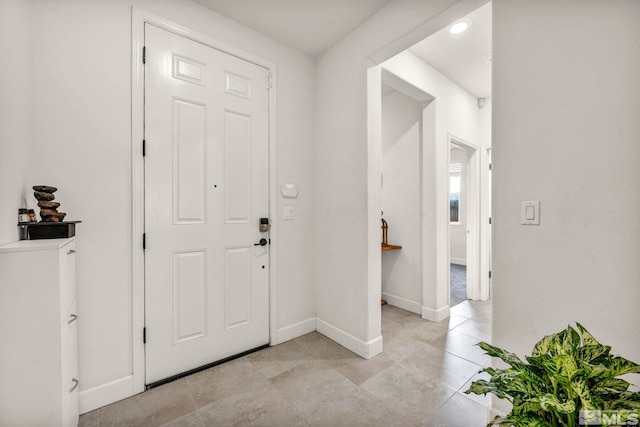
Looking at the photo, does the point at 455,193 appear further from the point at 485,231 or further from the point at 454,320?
the point at 454,320

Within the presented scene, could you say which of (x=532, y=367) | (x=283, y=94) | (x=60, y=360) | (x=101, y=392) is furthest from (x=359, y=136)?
(x=101, y=392)

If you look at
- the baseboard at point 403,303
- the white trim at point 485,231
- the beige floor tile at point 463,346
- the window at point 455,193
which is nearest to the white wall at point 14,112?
the beige floor tile at point 463,346

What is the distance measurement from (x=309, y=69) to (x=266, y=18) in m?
0.62

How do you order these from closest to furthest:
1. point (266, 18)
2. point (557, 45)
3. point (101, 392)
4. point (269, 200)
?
1. point (557, 45)
2. point (101, 392)
3. point (266, 18)
4. point (269, 200)

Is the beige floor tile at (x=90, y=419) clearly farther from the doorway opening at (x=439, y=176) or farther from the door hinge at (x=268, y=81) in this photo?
the door hinge at (x=268, y=81)

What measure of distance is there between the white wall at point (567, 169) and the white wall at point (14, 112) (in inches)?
92.0

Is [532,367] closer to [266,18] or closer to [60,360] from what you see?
[60,360]

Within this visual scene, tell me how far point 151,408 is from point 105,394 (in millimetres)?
301

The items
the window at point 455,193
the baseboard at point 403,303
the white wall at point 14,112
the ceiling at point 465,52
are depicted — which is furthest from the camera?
the window at point 455,193

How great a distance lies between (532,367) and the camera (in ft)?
2.83

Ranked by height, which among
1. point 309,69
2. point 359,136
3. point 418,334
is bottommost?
point 418,334

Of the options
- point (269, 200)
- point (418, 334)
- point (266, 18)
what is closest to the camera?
point (266, 18)

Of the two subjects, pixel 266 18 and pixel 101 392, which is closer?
pixel 101 392

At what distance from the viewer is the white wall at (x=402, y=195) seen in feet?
10.5
